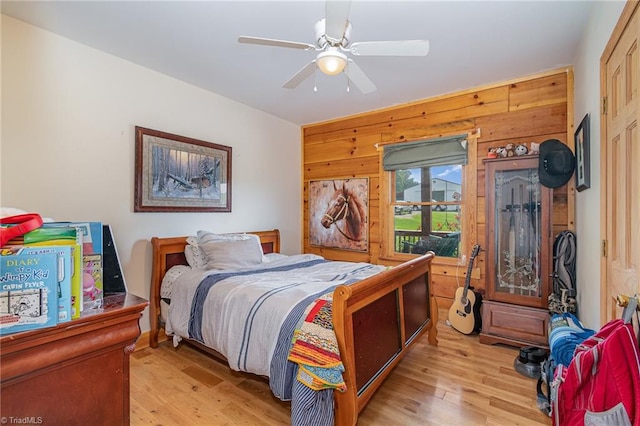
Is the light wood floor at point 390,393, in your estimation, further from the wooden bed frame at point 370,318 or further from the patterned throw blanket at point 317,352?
the patterned throw blanket at point 317,352

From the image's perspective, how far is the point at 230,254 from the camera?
2.97 m

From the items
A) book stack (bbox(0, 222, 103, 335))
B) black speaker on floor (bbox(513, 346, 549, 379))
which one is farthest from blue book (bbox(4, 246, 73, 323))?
black speaker on floor (bbox(513, 346, 549, 379))

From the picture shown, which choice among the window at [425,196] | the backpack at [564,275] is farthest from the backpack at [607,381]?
the window at [425,196]

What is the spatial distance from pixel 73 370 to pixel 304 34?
2512mm

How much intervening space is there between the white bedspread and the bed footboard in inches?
14.7

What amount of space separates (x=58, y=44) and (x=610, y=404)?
3960 mm

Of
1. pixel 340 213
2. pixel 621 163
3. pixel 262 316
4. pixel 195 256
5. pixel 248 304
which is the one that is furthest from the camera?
pixel 340 213

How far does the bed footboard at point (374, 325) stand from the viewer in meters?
1.59

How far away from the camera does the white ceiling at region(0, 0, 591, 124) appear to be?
6.92 ft

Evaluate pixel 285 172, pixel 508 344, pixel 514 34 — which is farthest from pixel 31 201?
pixel 508 344

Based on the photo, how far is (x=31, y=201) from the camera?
91.0 inches

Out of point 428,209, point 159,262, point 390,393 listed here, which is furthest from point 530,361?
point 159,262

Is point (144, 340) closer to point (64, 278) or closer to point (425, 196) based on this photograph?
point (64, 278)

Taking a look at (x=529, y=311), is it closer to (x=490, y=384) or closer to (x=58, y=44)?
(x=490, y=384)
